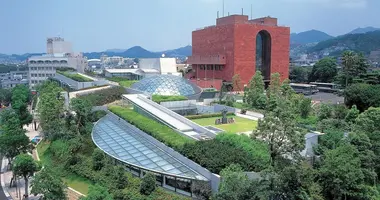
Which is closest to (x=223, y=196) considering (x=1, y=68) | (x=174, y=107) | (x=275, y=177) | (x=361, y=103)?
(x=275, y=177)

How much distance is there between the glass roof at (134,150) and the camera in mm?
20750

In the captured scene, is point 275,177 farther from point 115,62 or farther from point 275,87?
point 115,62

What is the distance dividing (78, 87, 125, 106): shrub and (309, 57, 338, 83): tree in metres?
51.9

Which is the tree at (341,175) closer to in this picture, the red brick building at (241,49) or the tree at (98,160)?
the tree at (98,160)

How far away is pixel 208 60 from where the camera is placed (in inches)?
2633

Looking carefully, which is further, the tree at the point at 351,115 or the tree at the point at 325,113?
the tree at the point at 325,113

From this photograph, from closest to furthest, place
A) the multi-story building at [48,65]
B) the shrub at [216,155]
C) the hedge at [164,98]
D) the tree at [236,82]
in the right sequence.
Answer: the shrub at [216,155] < the hedge at [164,98] < the tree at [236,82] < the multi-story building at [48,65]

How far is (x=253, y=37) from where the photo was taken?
6184cm

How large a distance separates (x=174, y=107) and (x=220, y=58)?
25.2 metres

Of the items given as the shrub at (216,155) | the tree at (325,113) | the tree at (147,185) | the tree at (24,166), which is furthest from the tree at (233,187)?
the tree at (325,113)

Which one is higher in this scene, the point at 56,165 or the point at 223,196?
the point at 223,196

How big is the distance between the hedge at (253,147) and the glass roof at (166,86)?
23.9m

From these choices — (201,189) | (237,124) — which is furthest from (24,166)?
(237,124)

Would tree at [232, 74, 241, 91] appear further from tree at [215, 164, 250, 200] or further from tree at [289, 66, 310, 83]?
tree at [215, 164, 250, 200]
